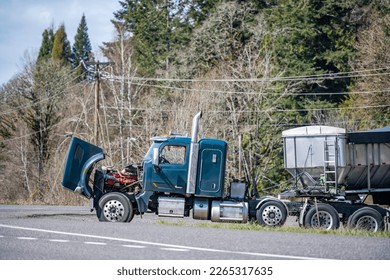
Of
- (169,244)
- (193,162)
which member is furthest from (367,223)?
(169,244)

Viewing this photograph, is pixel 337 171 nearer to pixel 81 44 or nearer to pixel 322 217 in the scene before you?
pixel 322 217

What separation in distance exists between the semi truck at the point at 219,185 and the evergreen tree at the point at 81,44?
8368 centimetres

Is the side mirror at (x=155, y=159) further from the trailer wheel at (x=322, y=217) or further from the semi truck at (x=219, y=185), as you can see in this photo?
the trailer wheel at (x=322, y=217)

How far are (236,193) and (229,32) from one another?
1459 inches

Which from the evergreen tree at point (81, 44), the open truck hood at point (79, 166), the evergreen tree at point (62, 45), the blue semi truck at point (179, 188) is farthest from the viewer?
the evergreen tree at point (81, 44)

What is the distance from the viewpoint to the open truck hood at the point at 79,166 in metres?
21.1

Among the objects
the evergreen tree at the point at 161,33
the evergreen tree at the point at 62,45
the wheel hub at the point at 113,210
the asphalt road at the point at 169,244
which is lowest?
the asphalt road at the point at 169,244

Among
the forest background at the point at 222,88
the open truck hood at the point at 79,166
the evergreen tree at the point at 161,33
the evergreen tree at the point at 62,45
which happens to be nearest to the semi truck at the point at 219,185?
the open truck hood at the point at 79,166

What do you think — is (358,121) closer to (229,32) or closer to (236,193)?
(229,32)

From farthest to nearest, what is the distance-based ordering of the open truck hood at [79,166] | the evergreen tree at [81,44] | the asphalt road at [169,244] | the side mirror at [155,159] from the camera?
the evergreen tree at [81,44]
the open truck hood at [79,166]
the side mirror at [155,159]
the asphalt road at [169,244]

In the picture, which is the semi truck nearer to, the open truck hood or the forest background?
the open truck hood

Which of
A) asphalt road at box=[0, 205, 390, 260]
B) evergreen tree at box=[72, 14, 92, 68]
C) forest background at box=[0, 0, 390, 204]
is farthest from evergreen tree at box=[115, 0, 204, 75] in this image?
asphalt road at box=[0, 205, 390, 260]

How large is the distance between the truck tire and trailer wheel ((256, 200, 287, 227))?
392 cm

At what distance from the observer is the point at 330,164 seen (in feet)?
69.6
